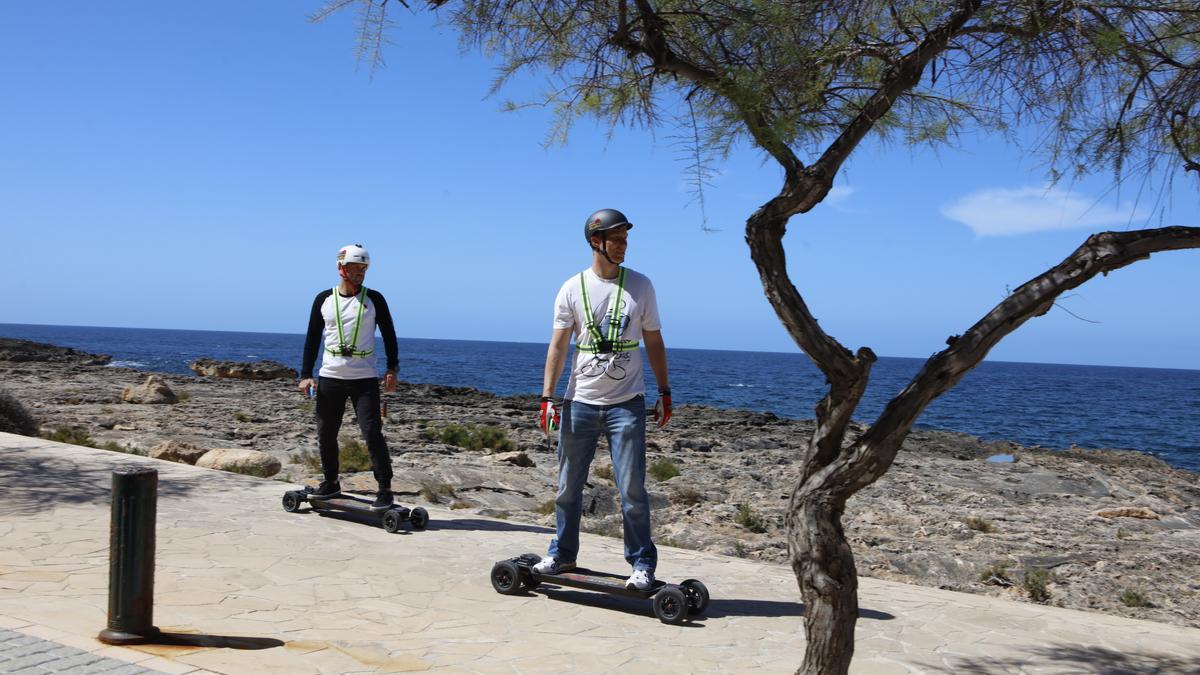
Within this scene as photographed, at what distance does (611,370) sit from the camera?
552 cm

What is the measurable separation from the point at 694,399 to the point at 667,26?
4963cm

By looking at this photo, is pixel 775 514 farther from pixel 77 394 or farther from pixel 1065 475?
pixel 77 394

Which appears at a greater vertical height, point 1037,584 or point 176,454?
point 176,454

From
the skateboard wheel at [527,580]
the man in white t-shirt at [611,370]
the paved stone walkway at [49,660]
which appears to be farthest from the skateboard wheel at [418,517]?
the paved stone walkway at [49,660]

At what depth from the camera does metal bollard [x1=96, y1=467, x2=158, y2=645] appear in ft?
14.8

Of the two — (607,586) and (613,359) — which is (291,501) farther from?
(613,359)

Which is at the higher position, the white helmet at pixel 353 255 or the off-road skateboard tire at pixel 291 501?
the white helmet at pixel 353 255

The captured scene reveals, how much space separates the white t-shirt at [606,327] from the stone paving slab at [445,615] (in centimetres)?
126

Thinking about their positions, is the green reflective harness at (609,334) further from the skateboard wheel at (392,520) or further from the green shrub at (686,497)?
the green shrub at (686,497)

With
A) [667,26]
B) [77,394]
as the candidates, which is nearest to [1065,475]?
[667,26]

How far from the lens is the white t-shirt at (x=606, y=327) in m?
5.53

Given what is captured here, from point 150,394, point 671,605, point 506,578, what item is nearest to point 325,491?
point 506,578

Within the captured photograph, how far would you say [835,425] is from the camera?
3.95m

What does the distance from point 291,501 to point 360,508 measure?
0.77m
